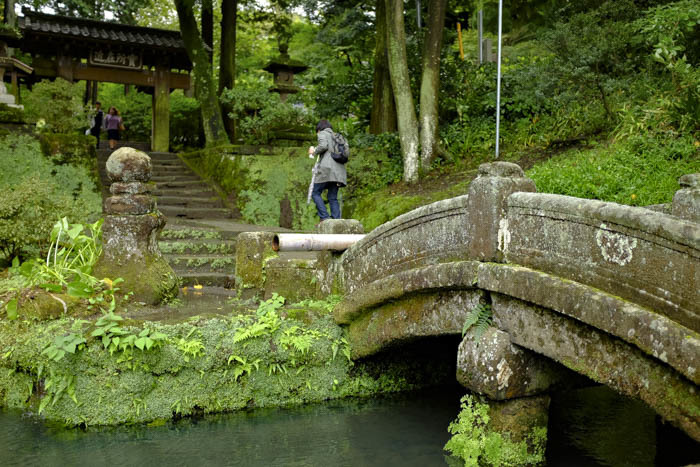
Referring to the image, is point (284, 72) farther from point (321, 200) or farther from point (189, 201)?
point (321, 200)

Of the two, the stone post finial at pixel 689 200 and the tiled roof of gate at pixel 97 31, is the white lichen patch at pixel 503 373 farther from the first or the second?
the tiled roof of gate at pixel 97 31

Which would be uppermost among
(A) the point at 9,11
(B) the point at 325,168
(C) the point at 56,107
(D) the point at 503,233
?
(A) the point at 9,11

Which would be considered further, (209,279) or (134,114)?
(134,114)

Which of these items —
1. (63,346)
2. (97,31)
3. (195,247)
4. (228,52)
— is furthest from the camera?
(97,31)

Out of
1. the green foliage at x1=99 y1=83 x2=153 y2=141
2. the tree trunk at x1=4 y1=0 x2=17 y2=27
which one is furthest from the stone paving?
the green foliage at x1=99 y1=83 x2=153 y2=141

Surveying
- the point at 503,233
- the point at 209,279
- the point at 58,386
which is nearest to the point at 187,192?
the point at 209,279

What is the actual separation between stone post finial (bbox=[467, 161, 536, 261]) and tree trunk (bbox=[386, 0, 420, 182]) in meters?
7.36

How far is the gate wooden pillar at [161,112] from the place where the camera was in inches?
758

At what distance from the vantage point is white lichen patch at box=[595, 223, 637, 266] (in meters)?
3.81

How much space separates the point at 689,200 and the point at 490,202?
1.27 metres

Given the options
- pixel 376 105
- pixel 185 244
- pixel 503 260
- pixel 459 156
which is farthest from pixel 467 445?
pixel 376 105

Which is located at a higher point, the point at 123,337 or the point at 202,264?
the point at 202,264

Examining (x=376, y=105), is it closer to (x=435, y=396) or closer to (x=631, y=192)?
(x=631, y=192)

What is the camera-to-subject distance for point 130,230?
268 inches
